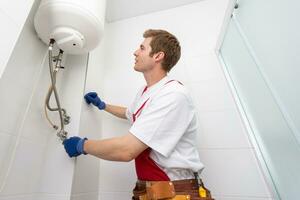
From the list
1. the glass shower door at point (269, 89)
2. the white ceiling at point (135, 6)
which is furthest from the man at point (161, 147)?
the white ceiling at point (135, 6)

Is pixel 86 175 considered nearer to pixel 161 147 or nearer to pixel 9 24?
pixel 161 147

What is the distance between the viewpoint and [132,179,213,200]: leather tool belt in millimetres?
715

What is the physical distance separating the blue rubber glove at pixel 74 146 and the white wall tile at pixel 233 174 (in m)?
0.66

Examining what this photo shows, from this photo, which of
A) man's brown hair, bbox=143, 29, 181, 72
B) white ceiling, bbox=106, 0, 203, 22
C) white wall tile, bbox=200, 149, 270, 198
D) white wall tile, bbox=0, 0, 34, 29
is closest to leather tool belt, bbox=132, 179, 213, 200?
white wall tile, bbox=200, 149, 270, 198

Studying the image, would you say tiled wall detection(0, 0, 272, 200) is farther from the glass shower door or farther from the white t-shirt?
the white t-shirt

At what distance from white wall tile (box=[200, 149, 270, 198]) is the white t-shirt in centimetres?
27

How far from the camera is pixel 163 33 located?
1.12m

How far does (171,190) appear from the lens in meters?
0.72

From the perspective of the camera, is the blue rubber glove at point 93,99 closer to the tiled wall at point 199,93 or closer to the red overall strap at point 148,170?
the tiled wall at point 199,93

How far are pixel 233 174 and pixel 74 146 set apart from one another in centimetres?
83

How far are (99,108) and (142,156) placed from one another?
52 cm

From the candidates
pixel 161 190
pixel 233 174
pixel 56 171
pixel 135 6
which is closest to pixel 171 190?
pixel 161 190

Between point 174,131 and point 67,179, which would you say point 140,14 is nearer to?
point 174,131

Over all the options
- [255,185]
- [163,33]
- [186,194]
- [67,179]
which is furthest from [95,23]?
[255,185]
